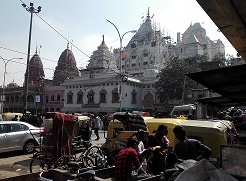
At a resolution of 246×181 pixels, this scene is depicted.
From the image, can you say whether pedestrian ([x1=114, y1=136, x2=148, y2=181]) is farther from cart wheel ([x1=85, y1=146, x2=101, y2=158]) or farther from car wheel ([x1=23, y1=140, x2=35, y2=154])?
car wheel ([x1=23, y1=140, x2=35, y2=154])

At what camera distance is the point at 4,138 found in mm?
11586

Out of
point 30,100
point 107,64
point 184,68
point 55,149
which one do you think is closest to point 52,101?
point 30,100

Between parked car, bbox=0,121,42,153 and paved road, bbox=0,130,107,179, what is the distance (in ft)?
1.33

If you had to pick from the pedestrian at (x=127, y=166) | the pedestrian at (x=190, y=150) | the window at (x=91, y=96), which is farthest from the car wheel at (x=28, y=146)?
the window at (x=91, y=96)

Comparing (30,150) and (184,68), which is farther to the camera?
(184,68)

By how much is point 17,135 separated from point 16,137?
3.9 inches

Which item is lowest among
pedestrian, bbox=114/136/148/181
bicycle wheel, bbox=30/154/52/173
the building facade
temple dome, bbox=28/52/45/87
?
bicycle wheel, bbox=30/154/52/173

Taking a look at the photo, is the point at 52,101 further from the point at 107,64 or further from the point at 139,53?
the point at 139,53

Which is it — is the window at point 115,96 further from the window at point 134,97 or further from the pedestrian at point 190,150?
the pedestrian at point 190,150

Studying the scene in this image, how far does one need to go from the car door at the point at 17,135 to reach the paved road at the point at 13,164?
0.49 meters

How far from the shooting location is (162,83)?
40.8 meters

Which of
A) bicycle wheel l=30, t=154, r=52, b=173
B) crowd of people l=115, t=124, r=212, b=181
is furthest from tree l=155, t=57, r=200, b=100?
crowd of people l=115, t=124, r=212, b=181

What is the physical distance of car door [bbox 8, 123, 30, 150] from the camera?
11875mm

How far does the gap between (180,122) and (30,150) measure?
790cm
